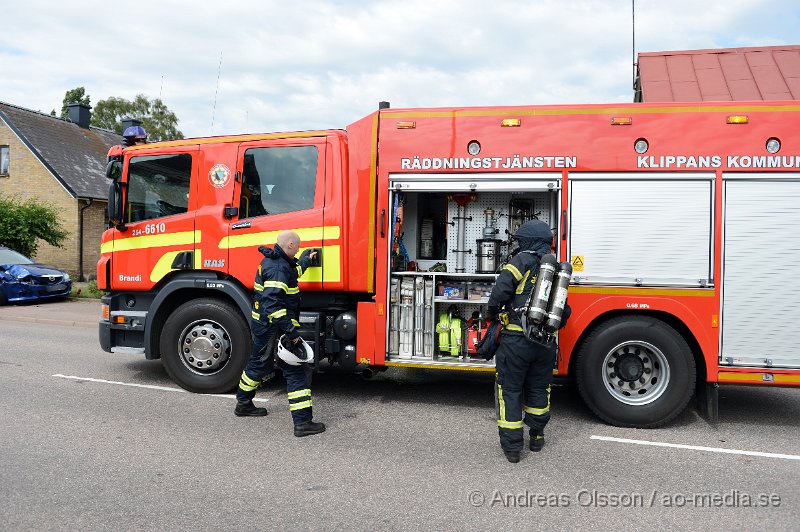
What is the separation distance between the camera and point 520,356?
475 centimetres

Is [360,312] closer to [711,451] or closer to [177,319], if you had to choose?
[177,319]

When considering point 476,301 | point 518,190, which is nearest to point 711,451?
point 476,301

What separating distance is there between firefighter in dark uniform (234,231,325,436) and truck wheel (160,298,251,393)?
73 centimetres

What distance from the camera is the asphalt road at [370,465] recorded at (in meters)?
3.68

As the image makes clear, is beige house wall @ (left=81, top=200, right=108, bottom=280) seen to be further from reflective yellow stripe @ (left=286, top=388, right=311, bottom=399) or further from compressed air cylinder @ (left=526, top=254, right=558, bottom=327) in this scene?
compressed air cylinder @ (left=526, top=254, right=558, bottom=327)

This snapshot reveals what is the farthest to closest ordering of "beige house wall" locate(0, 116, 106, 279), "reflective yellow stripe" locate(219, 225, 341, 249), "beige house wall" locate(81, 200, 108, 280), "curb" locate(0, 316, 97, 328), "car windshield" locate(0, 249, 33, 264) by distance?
1. "beige house wall" locate(81, 200, 108, 280)
2. "beige house wall" locate(0, 116, 106, 279)
3. "car windshield" locate(0, 249, 33, 264)
4. "curb" locate(0, 316, 97, 328)
5. "reflective yellow stripe" locate(219, 225, 341, 249)

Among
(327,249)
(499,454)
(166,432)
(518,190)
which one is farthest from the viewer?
(327,249)

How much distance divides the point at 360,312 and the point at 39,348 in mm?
6102

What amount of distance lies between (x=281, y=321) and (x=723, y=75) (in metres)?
15.8

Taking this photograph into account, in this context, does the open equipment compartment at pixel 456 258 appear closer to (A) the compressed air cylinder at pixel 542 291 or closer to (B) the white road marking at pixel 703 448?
(A) the compressed air cylinder at pixel 542 291

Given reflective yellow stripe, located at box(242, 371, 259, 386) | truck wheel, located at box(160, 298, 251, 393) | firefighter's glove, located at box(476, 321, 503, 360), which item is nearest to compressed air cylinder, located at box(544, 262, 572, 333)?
firefighter's glove, located at box(476, 321, 503, 360)

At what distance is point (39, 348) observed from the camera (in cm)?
918

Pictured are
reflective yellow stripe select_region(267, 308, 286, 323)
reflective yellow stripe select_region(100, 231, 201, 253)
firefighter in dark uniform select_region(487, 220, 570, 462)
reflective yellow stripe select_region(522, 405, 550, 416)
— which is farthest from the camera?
reflective yellow stripe select_region(100, 231, 201, 253)

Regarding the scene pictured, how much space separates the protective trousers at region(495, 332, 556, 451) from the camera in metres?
4.69
